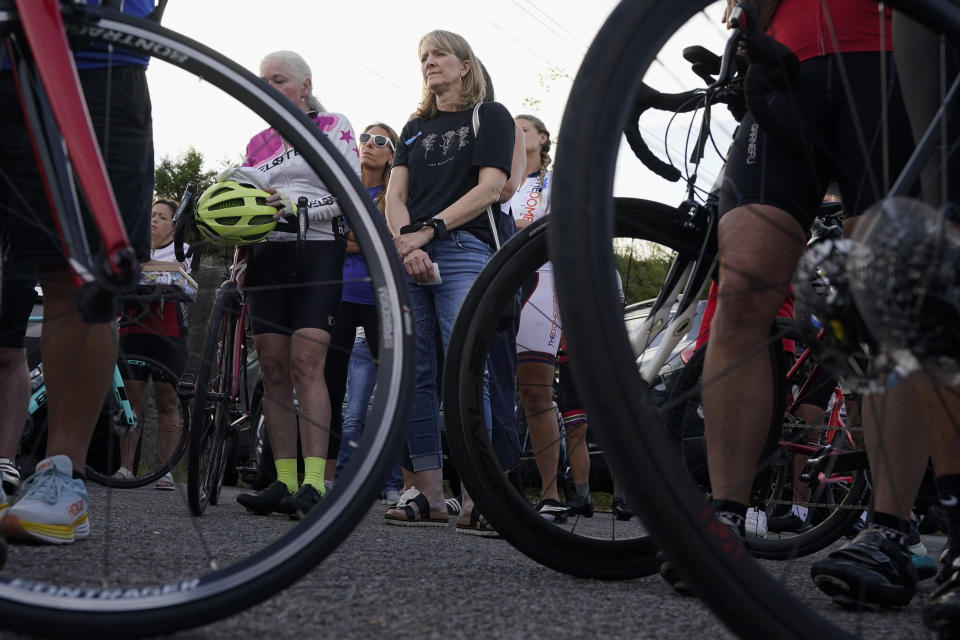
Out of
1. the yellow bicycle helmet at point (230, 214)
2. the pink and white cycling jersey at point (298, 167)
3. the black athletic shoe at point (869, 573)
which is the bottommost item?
the black athletic shoe at point (869, 573)

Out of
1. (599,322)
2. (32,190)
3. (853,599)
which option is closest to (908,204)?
(599,322)

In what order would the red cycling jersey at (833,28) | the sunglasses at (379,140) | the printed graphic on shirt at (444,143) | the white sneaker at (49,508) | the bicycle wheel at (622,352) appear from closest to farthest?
the bicycle wheel at (622,352), the white sneaker at (49,508), the red cycling jersey at (833,28), the printed graphic on shirt at (444,143), the sunglasses at (379,140)

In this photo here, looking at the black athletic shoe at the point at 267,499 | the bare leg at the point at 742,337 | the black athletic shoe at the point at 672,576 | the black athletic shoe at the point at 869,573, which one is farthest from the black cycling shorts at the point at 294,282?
the black athletic shoe at the point at 869,573

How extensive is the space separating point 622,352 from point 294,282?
2753 millimetres

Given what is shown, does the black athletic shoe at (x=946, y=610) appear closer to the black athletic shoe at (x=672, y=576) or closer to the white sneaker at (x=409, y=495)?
the black athletic shoe at (x=672, y=576)

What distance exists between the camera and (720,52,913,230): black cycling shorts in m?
2.07

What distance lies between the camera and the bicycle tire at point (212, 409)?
358 centimetres

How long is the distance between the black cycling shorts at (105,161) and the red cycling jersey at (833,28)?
1.53 meters

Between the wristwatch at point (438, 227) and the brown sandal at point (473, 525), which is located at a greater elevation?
the wristwatch at point (438, 227)

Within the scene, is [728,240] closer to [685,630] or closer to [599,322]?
[685,630]

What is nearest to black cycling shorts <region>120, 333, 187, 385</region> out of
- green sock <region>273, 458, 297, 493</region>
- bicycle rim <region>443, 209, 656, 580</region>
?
green sock <region>273, 458, 297, 493</region>

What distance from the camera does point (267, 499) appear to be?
371 cm

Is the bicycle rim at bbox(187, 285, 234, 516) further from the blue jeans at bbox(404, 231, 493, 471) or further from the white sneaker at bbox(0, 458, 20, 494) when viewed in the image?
the blue jeans at bbox(404, 231, 493, 471)

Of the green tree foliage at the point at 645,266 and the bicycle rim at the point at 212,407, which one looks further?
the bicycle rim at the point at 212,407
